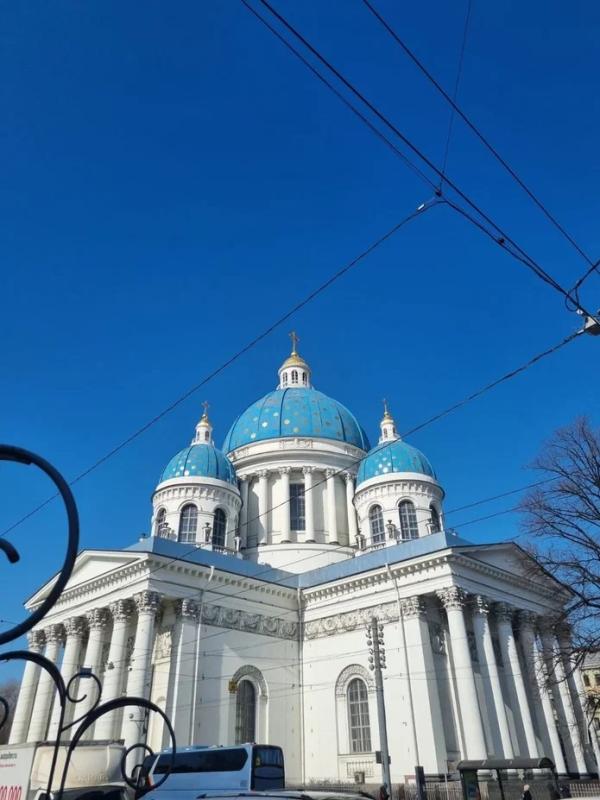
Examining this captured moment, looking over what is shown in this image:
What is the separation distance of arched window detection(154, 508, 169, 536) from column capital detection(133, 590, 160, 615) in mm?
8988

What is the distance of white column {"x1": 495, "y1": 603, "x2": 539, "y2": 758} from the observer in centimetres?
2502

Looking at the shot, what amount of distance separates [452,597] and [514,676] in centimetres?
501

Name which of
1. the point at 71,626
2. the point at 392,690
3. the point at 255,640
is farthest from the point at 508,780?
→ the point at 71,626

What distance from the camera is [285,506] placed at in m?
38.0

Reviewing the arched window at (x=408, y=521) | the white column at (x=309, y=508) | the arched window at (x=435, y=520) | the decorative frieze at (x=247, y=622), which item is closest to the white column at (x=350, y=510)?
the white column at (x=309, y=508)

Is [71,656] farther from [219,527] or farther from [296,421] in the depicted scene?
[296,421]

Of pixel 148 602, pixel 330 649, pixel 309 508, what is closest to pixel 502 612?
pixel 330 649

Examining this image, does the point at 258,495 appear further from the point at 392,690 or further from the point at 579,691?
the point at 579,691

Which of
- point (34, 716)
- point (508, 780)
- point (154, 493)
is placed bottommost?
point (508, 780)

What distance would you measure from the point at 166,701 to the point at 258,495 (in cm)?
1685

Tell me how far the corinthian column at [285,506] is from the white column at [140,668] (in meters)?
12.8

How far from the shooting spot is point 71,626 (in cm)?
2844

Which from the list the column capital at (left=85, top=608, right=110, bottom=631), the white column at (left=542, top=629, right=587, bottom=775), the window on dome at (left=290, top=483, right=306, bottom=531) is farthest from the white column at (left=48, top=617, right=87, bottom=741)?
the white column at (left=542, top=629, right=587, bottom=775)

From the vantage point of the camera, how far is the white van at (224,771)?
675 inches
